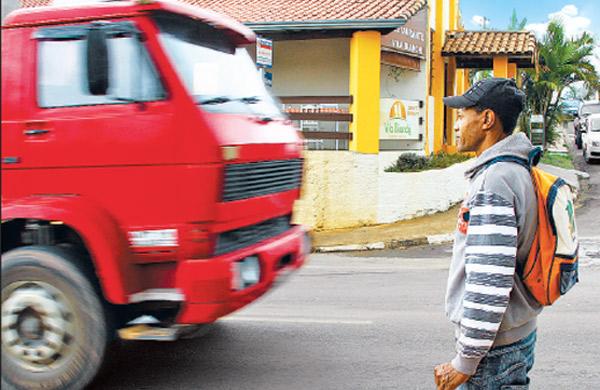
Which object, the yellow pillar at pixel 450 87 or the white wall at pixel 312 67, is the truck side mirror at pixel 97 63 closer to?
the white wall at pixel 312 67

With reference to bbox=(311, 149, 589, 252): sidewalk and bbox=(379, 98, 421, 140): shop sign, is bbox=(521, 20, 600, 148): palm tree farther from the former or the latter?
bbox=(311, 149, 589, 252): sidewalk

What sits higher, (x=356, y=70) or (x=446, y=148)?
(x=356, y=70)

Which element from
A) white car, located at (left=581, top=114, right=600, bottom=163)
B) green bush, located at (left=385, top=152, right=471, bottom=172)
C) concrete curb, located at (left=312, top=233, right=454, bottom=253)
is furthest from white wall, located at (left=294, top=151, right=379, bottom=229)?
white car, located at (left=581, top=114, right=600, bottom=163)

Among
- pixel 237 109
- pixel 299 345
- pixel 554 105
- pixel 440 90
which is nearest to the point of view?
pixel 237 109

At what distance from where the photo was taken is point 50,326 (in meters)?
4.39

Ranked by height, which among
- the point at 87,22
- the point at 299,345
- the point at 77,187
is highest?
the point at 87,22

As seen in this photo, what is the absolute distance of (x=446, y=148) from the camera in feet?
63.6

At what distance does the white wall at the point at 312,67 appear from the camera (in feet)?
54.3

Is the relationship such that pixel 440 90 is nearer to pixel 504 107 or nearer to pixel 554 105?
pixel 554 105

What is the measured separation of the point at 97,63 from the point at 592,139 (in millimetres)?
22058

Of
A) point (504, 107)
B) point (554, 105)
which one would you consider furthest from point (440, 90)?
point (504, 107)

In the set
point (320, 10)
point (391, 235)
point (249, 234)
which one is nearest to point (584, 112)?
point (320, 10)

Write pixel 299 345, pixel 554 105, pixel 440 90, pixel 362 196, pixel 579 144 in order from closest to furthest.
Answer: pixel 299 345, pixel 362 196, pixel 440 90, pixel 554 105, pixel 579 144

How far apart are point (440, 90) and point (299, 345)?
14511mm
